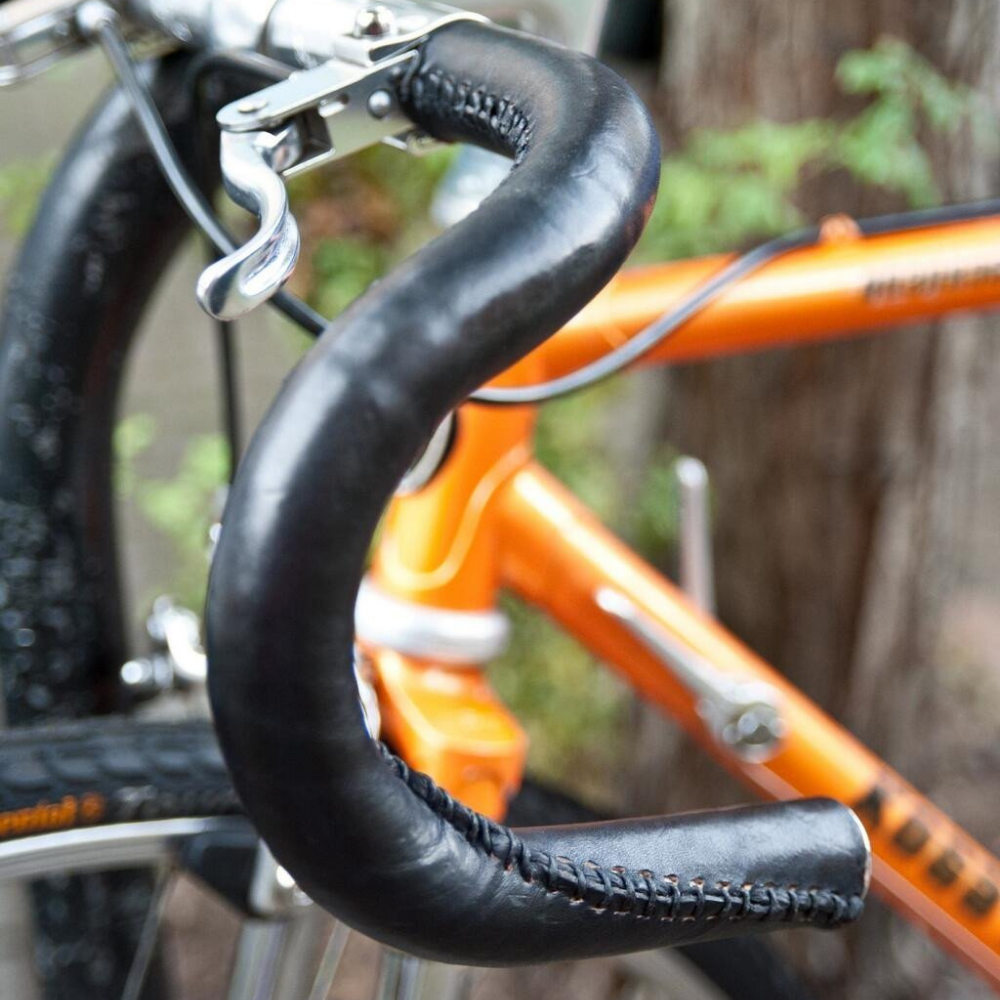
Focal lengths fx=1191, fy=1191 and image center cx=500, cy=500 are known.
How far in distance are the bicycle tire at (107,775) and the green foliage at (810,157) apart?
694 mm

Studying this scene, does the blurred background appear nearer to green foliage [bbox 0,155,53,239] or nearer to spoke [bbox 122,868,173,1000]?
green foliage [bbox 0,155,53,239]

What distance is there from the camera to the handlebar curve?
0.81 feet

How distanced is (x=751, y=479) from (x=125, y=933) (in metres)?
0.76

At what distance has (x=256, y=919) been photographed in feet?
2.25

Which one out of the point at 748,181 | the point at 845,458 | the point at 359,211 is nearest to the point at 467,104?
the point at 748,181

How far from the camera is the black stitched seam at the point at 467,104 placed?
1.06ft

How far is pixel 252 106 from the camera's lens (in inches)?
13.8

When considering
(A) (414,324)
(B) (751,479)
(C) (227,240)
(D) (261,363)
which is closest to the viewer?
(A) (414,324)

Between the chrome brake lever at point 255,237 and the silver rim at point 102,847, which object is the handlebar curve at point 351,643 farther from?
the silver rim at point 102,847

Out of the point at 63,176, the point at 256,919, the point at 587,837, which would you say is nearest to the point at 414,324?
the point at 587,837

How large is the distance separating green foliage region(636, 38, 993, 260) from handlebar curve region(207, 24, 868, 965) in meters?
0.79

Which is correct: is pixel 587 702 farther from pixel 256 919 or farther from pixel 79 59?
pixel 79 59

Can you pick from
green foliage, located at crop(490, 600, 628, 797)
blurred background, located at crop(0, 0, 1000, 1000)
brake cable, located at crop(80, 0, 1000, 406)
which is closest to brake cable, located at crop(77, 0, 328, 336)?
brake cable, located at crop(80, 0, 1000, 406)

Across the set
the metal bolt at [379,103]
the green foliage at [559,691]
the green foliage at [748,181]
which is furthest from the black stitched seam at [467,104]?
the green foliage at [559,691]
